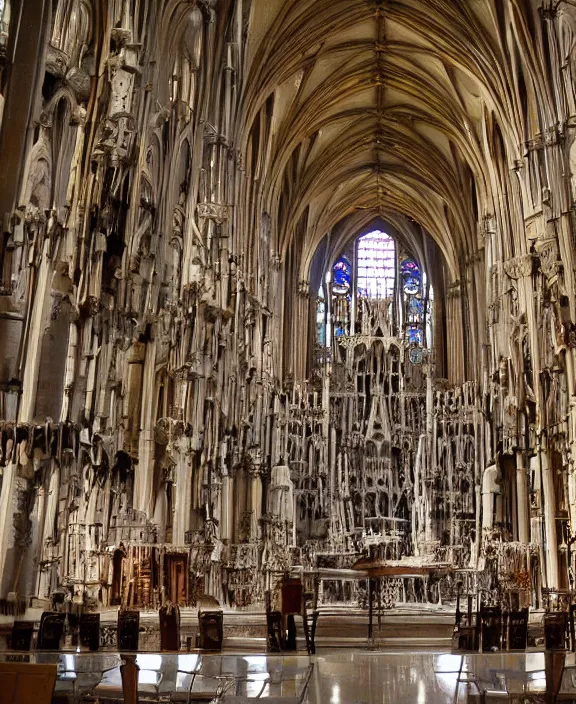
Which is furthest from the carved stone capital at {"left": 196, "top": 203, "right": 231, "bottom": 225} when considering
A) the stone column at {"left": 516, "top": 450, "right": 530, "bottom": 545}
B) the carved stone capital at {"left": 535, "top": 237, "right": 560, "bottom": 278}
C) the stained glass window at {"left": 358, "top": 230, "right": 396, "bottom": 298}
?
the stained glass window at {"left": 358, "top": 230, "right": 396, "bottom": 298}

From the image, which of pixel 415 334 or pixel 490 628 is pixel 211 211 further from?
pixel 415 334

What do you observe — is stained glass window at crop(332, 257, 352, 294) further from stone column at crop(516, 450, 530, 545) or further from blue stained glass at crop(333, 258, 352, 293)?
stone column at crop(516, 450, 530, 545)

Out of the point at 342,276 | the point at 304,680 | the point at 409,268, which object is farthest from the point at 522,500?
the point at 304,680

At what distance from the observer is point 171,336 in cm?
2014

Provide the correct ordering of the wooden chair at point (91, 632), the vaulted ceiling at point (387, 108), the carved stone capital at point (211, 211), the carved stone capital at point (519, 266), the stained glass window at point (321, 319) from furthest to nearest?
the stained glass window at point (321, 319) → the vaulted ceiling at point (387, 108) → the carved stone capital at point (519, 266) → the carved stone capital at point (211, 211) → the wooden chair at point (91, 632)

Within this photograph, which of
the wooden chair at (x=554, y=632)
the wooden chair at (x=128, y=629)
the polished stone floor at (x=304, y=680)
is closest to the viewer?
the polished stone floor at (x=304, y=680)

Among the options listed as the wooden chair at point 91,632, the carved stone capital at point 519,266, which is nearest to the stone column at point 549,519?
the carved stone capital at point 519,266

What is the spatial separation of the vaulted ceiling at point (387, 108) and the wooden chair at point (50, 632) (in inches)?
814

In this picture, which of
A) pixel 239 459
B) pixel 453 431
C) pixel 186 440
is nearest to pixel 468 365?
pixel 453 431

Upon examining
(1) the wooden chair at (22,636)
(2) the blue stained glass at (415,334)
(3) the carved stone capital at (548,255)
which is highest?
(2) the blue stained glass at (415,334)

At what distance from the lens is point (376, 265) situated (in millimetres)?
43125

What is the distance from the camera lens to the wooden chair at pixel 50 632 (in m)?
9.27

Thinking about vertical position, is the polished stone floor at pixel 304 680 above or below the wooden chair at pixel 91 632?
below

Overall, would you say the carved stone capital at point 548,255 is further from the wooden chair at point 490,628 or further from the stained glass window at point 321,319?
the stained glass window at point 321,319
